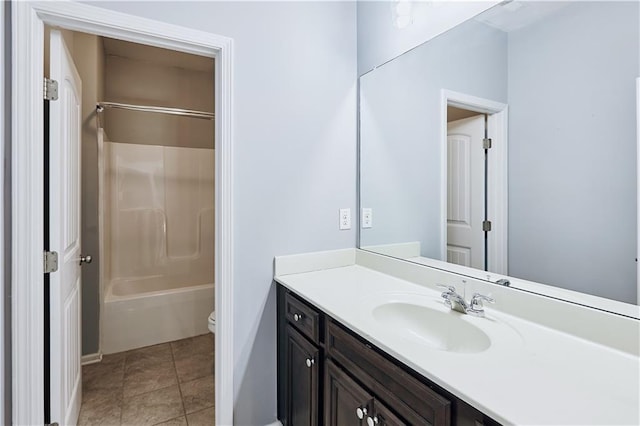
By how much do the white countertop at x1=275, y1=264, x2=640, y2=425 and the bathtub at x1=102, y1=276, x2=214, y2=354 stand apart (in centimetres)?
206

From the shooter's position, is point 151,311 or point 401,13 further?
point 151,311

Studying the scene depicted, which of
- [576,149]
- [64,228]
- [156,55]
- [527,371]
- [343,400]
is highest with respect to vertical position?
[156,55]

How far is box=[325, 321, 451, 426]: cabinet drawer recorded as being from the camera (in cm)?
80

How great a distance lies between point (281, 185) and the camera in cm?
170

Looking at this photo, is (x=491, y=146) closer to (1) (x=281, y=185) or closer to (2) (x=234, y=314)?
(1) (x=281, y=185)

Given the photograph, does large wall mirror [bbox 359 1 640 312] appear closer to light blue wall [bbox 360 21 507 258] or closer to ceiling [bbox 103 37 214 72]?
light blue wall [bbox 360 21 507 258]

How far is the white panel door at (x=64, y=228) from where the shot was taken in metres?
1.36

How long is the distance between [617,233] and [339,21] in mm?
1642

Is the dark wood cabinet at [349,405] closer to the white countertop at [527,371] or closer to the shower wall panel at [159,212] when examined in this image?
the white countertop at [527,371]

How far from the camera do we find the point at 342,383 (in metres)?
1.15

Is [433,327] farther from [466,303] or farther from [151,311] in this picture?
[151,311]

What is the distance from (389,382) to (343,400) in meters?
0.29

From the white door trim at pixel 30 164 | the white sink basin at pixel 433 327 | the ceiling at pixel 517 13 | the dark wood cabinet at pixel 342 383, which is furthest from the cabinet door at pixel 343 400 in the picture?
the ceiling at pixel 517 13

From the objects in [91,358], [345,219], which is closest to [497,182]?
[345,219]
